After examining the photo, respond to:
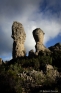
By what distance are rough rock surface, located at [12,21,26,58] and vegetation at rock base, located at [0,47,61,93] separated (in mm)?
7942

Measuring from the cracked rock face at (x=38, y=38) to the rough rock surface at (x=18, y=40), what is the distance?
269 centimetres

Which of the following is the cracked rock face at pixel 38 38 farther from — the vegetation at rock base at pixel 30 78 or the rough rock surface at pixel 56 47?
the vegetation at rock base at pixel 30 78

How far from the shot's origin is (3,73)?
29297 mm

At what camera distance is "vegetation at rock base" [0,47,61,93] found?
25.9 meters

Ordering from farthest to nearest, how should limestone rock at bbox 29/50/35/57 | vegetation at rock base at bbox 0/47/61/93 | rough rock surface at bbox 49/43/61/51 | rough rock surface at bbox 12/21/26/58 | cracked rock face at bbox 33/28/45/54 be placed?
rough rock surface at bbox 49/43/61/51 → cracked rock face at bbox 33/28/45/54 → rough rock surface at bbox 12/21/26/58 → limestone rock at bbox 29/50/35/57 → vegetation at rock base at bbox 0/47/61/93

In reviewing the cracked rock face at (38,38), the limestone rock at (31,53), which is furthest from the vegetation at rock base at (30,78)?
the cracked rock face at (38,38)

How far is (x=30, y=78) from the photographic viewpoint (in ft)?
96.7

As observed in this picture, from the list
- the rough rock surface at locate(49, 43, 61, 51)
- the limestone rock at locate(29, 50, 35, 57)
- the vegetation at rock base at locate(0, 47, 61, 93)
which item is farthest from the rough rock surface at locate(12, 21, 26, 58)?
the vegetation at rock base at locate(0, 47, 61, 93)

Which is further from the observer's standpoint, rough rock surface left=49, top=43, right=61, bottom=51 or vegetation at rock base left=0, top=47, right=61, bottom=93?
rough rock surface left=49, top=43, right=61, bottom=51

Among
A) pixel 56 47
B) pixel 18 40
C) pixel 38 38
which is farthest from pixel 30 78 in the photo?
pixel 56 47

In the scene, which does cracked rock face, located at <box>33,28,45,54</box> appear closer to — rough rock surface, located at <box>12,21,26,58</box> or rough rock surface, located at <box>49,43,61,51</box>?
rough rock surface, located at <box>49,43,61,51</box>

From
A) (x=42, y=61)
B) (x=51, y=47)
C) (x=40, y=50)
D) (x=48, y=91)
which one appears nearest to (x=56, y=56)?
(x=42, y=61)

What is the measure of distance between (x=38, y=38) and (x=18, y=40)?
14.4ft

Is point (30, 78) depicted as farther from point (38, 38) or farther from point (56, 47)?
point (56, 47)
